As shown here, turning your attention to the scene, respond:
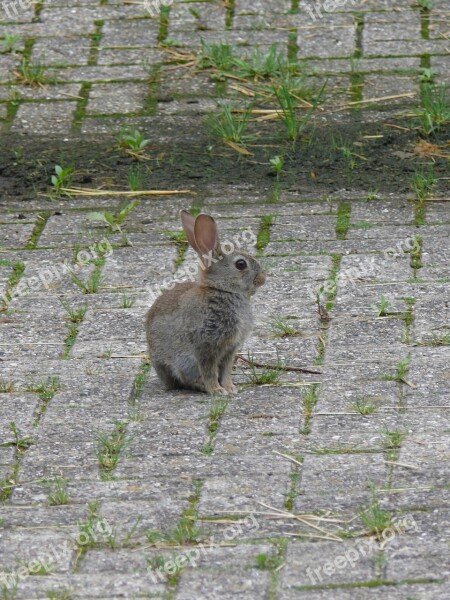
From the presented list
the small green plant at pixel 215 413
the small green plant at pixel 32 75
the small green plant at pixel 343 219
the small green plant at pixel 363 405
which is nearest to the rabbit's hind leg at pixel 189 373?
the small green plant at pixel 215 413

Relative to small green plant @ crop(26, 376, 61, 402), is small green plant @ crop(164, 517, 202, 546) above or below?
above

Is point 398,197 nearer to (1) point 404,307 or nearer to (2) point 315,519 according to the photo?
(1) point 404,307

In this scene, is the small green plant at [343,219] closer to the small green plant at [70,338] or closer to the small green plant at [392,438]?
→ the small green plant at [70,338]

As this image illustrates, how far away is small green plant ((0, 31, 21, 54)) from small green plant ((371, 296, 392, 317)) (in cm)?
419

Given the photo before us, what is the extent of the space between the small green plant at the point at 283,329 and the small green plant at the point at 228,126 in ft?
7.42

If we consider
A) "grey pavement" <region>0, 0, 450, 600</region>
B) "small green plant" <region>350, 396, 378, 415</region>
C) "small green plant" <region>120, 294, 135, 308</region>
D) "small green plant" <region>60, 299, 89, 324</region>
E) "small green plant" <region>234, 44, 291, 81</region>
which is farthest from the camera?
"small green plant" <region>234, 44, 291, 81</region>

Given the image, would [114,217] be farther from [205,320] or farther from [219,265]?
[205,320]

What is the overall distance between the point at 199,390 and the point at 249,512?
1.33m

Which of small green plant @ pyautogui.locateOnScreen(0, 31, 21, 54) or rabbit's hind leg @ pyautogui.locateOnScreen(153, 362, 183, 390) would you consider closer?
rabbit's hind leg @ pyautogui.locateOnScreen(153, 362, 183, 390)

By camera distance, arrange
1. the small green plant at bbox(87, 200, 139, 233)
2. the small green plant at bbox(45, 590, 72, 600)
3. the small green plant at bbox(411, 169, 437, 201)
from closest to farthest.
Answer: the small green plant at bbox(45, 590, 72, 600) → the small green plant at bbox(87, 200, 139, 233) → the small green plant at bbox(411, 169, 437, 201)

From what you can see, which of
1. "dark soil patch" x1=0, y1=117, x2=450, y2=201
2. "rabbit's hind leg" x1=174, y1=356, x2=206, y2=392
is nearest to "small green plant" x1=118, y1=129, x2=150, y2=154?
"dark soil patch" x1=0, y1=117, x2=450, y2=201

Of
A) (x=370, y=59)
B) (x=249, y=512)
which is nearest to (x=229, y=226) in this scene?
(x=370, y=59)

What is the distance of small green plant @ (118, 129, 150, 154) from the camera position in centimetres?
753

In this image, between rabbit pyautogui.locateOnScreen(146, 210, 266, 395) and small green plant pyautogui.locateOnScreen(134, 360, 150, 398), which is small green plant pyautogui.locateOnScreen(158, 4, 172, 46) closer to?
rabbit pyautogui.locateOnScreen(146, 210, 266, 395)
